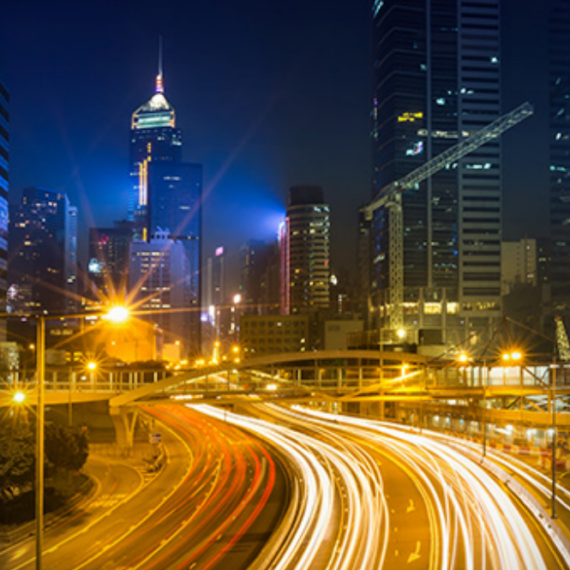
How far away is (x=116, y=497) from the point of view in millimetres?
48031

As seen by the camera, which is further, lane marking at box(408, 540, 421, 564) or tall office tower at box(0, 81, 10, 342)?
tall office tower at box(0, 81, 10, 342)

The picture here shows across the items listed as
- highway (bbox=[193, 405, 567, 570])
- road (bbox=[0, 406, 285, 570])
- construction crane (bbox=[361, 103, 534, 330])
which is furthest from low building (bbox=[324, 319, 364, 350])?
road (bbox=[0, 406, 285, 570])

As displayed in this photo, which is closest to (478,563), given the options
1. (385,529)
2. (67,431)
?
(385,529)

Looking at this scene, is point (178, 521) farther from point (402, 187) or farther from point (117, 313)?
point (402, 187)

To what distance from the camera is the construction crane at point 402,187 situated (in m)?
175

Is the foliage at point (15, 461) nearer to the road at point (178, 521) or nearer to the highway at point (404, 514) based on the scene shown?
the road at point (178, 521)

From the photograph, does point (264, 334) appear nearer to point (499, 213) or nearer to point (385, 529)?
point (499, 213)

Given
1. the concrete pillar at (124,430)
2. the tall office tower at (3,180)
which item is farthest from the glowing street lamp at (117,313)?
the tall office tower at (3,180)

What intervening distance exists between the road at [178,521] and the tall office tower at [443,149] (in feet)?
391

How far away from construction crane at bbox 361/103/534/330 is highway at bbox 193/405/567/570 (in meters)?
112

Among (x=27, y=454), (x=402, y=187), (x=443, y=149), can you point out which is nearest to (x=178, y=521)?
(x=27, y=454)

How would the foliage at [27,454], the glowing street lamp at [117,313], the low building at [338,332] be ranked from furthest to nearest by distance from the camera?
the low building at [338,332]
the foliage at [27,454]
the glowing street lamp at [117,313]

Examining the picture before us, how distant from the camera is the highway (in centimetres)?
2967

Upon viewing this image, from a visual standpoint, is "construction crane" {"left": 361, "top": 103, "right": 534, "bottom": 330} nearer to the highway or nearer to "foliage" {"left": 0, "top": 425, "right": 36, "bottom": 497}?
the highway
